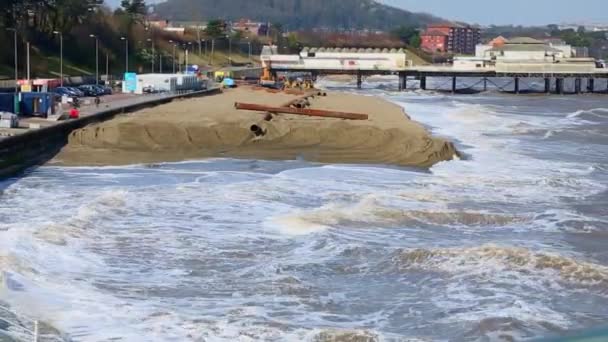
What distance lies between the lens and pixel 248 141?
131 ft

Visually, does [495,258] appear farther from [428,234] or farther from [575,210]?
[575,210]

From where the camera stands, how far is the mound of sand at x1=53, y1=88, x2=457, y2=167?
35.6 meters

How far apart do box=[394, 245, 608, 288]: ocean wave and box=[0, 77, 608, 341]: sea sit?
5cm

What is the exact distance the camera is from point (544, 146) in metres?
44.5

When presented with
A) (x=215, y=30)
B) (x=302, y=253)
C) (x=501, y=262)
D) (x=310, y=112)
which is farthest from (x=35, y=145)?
(x=215, y=30)

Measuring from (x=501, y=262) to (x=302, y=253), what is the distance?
3.34 meters

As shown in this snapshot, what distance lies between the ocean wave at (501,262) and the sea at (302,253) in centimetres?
5

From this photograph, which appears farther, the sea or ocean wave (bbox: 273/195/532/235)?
ocean wave (bbox: 273/195/532/235)

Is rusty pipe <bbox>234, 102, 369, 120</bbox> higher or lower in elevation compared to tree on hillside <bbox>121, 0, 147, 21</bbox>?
lower

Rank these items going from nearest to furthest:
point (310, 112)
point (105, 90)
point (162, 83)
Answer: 1. point (310, 112)
2. point (105, 90)
3. point (162, 83)

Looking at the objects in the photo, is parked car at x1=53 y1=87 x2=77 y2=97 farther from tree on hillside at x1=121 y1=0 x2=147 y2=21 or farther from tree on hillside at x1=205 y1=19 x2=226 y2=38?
tree on hillside at x1=205 y1=19 x2=226 y2=38

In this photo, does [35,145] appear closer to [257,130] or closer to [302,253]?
[257,130]

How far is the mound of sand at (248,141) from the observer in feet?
117

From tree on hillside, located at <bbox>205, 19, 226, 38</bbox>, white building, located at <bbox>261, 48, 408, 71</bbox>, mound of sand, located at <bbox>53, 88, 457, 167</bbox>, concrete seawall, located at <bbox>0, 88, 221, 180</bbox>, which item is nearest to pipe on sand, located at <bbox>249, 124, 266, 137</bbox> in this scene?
mound of sand, located at <bbox>53, 88, 457, 167</bbox>
